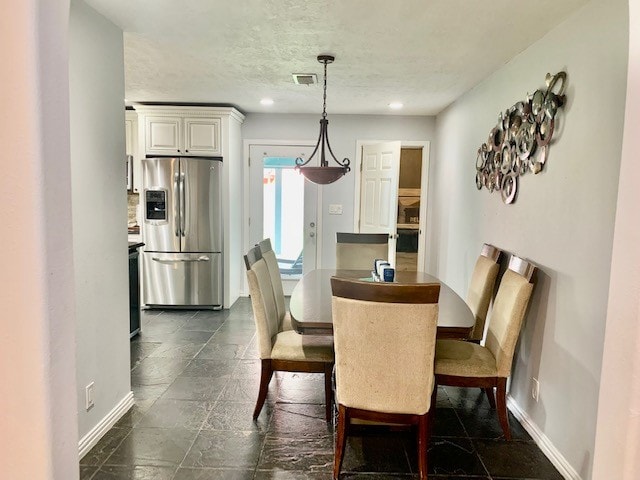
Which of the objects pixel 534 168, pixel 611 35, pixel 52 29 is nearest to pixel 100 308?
pixel 52 29

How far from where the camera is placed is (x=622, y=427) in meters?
A: 1.04

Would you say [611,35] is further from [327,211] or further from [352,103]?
[327,211]

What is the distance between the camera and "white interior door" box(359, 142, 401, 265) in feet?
16.0

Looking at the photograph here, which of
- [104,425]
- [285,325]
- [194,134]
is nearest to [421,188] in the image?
Answer: [194,134]

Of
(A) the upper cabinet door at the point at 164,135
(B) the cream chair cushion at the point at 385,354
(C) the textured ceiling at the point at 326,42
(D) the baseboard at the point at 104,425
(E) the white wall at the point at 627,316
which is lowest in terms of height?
(D) the baseboard at the point at 104,425

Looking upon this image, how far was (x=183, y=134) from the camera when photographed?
15.6ft

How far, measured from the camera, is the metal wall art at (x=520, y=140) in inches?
90.4

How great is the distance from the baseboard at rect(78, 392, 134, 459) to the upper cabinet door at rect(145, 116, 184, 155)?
9.64 ft

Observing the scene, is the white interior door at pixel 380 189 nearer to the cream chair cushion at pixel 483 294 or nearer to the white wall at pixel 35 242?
the cream chair cushion at pixel 483 294

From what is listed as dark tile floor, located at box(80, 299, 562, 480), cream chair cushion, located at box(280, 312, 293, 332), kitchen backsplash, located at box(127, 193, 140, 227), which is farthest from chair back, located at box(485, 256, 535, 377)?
kitchen backsplash, located at box(127, 193, 140, 227)

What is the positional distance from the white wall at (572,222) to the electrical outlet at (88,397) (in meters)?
2.44

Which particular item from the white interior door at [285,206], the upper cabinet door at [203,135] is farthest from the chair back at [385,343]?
the white interior door at [285,206]

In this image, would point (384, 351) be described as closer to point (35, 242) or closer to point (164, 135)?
point (35, 242)

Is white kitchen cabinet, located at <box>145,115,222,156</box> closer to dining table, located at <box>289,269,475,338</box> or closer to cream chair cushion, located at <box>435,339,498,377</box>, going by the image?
dining table, located at <box>289,269,475,338</box>
